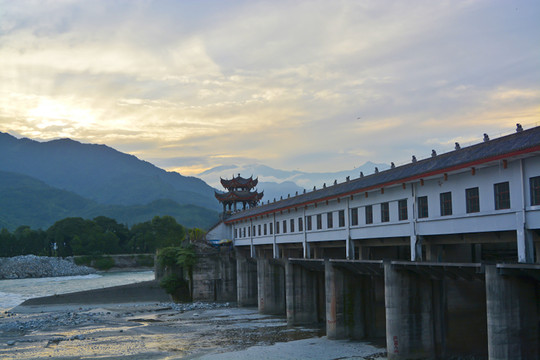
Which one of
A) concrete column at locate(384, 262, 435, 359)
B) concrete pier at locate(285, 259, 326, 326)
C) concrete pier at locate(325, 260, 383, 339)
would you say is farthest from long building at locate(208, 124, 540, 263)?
concrete pier at locate(285, 259, 326, 326)

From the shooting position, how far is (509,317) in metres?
25.6

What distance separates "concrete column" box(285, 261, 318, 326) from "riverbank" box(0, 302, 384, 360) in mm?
2182

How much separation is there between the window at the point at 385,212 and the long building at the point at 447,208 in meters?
0.08

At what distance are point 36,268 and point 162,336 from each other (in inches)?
5729

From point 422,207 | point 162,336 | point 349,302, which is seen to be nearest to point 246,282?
point 162,336

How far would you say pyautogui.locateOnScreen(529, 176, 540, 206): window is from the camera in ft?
84.1

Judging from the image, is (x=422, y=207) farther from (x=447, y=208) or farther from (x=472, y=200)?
(x=472, y=200)

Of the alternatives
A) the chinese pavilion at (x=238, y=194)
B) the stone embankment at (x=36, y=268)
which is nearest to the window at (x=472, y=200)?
the chinese pavilion at (x=238, y=194)

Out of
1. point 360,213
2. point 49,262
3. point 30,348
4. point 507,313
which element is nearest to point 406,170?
A: point 360,213

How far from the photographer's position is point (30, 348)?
45.8 m

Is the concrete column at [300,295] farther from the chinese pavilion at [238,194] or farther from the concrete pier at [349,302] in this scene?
the chinese pavilion at [238,194]

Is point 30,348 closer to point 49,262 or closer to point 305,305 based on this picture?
point 305,305

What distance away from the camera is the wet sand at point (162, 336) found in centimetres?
4116

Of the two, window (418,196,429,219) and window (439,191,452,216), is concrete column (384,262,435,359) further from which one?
window (439,191,452,216)
